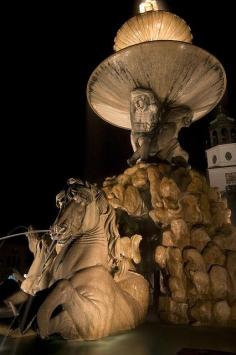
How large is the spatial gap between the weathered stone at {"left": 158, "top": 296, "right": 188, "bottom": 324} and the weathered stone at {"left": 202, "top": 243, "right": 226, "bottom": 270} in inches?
26.3

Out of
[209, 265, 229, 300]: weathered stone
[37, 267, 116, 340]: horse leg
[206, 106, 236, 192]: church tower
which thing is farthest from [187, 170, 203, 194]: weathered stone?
[206, 106, 236, 192]: church tower

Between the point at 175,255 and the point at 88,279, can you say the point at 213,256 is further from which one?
the point at 88,279

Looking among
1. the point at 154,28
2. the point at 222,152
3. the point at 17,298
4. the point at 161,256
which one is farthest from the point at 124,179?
the point at 222,152

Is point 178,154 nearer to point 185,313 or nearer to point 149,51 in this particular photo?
point 149,51

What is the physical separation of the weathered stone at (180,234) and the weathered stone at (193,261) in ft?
0.62

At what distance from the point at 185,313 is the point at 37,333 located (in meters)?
2.14

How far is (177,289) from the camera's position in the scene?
4844 millimetres

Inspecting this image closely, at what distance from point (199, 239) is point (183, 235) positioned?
27 centimetres

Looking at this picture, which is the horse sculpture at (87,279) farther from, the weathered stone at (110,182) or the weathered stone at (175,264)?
the weathered stone at (110,182)

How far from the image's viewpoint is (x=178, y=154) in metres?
7.11

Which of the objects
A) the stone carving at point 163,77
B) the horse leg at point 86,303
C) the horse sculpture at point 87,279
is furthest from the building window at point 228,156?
the horse leg at point 86,303

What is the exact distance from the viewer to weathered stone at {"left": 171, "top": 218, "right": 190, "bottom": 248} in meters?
5.13

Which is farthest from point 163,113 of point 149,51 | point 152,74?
point 149,51

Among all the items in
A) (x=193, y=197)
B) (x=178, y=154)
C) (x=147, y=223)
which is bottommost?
(x=147, y=223)
